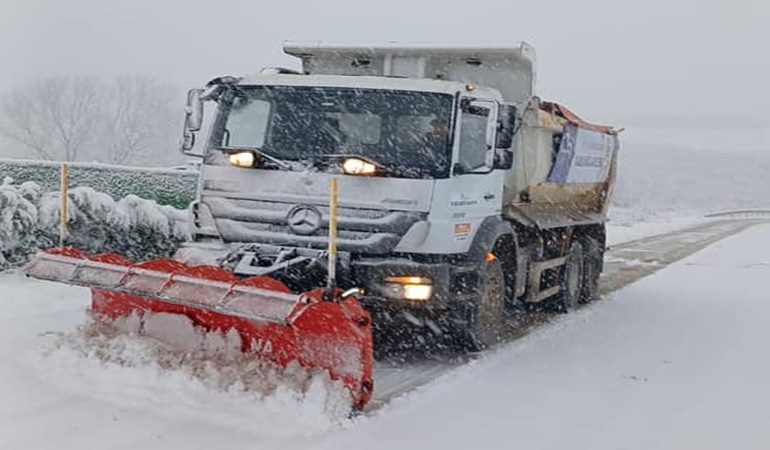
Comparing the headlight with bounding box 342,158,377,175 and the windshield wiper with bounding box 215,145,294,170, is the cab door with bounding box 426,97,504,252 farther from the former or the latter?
the windshield wiper with bounding box 215,145,294,170

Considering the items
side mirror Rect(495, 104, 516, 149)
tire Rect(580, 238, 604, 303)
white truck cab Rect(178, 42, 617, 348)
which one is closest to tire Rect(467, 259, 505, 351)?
white truck cab Rect(178, 42, 617, 348)

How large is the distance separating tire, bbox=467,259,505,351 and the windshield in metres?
1.20

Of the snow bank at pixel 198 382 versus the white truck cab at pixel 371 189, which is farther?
the white truck cab at pixel 371 189

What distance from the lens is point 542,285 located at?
10.3 metres

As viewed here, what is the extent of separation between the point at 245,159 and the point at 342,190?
848 mm

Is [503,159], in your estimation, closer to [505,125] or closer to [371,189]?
[505,125]

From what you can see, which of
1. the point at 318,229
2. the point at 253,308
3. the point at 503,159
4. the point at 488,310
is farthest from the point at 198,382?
the point at 503,159

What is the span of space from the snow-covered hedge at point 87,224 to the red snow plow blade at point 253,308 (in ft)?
13.6

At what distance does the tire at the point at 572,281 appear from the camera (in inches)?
439

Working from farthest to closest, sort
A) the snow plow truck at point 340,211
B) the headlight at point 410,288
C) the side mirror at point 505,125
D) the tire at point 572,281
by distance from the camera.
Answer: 1. the tire at point 572,281
2. the side mirror at point 505,125
3. the headlight at point 410,288
4. the snow plow truck at point 340,211

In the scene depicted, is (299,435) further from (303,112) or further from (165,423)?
(303,112)

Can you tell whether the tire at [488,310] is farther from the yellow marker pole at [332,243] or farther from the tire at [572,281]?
the tire at [572,281]

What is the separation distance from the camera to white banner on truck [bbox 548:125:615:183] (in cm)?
1041

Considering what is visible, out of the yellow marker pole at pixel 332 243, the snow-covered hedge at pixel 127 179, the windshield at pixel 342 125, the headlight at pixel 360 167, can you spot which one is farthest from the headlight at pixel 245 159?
the snow-covered hedge at pixel 127 179
